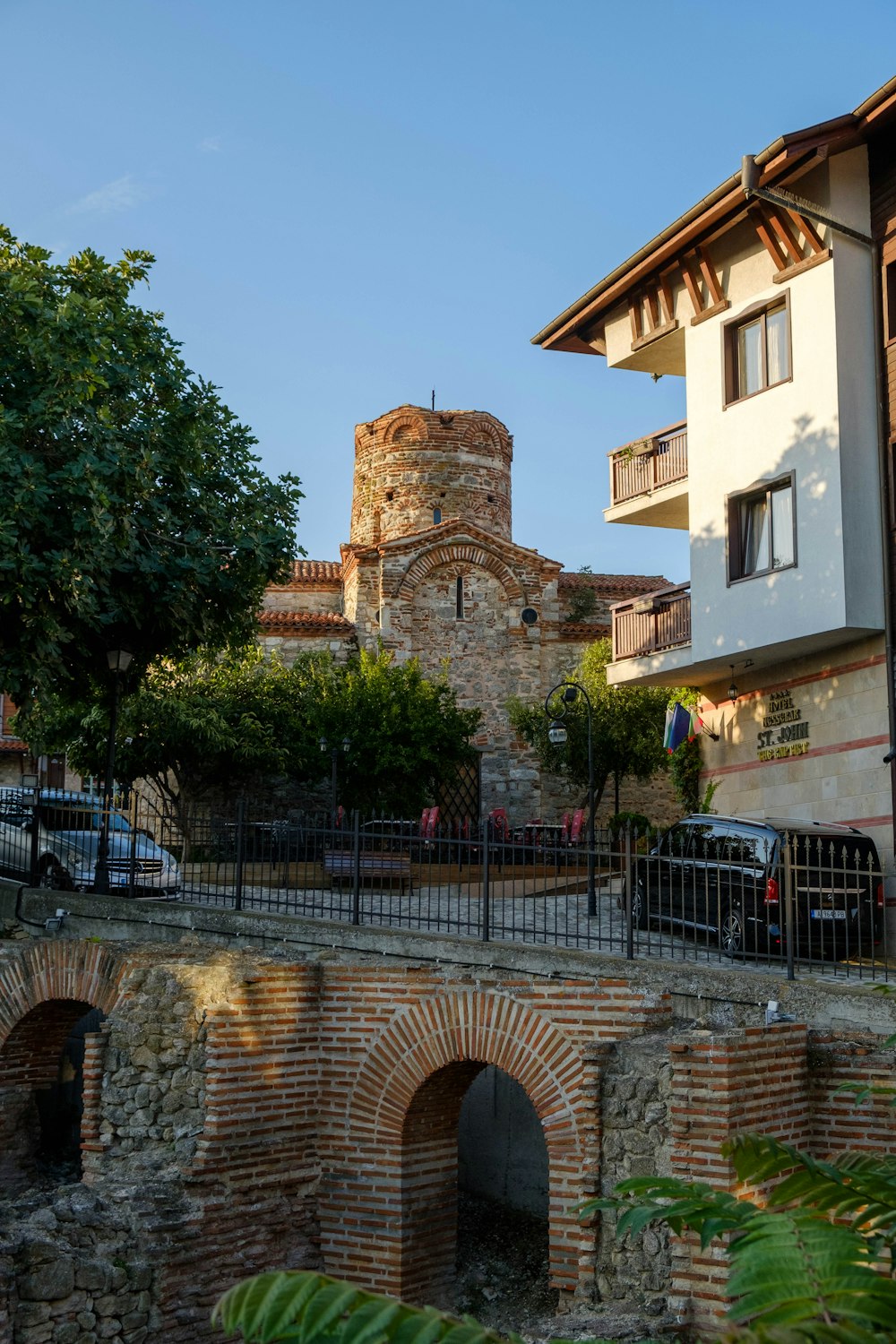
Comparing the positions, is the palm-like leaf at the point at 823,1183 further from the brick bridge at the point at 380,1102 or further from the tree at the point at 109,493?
the tree at the point at 109,493

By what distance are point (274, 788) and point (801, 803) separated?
1568cm

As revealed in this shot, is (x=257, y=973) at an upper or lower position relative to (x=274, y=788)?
lower

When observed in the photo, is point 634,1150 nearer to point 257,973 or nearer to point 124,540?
point 257,973

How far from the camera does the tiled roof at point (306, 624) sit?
31375 millimetres

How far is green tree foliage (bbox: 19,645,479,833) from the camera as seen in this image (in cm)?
2594

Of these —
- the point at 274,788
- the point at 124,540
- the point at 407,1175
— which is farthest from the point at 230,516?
the point at 274,788

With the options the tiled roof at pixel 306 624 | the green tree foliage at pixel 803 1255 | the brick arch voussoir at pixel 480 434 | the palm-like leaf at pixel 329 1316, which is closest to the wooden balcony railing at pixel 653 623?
the tiled roof at pixel 306 624

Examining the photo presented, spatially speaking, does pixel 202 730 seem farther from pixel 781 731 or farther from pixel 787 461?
pixel 787 461

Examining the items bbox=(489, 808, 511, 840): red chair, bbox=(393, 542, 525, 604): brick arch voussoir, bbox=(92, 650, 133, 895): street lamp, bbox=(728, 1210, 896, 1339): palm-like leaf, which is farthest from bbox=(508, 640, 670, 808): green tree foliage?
bbox=(728, 1210, 896, 1339): palm-like leaf

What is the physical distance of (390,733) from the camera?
85.8 feet

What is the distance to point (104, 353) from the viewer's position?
1441 cm

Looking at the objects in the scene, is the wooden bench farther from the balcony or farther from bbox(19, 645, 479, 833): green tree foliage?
bbox(19, 645, 479, 833): green tree foliage

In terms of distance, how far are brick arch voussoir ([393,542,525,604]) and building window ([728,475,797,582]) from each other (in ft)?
48.4

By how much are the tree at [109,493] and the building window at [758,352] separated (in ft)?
19.3
